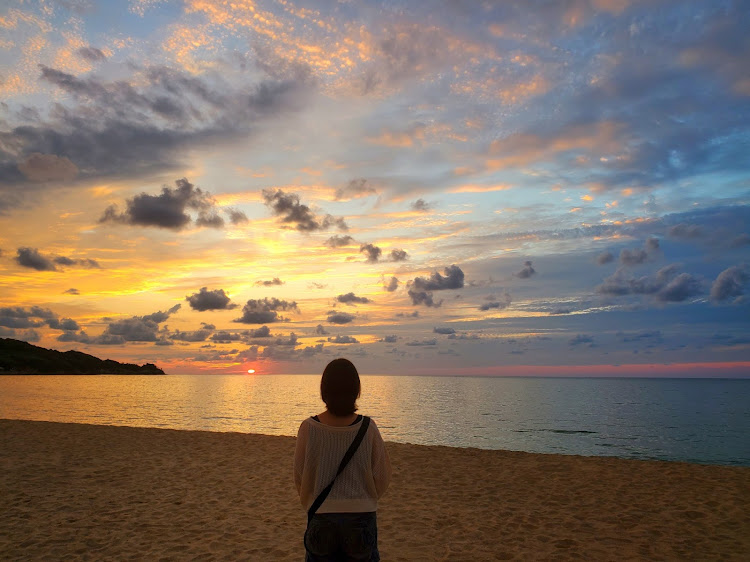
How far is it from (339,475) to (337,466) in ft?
0.22

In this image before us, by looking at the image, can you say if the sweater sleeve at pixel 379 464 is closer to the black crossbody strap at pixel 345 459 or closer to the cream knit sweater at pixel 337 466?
the cream knit sweater at pixel 337 466

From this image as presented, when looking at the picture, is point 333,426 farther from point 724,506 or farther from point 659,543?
point 724,506

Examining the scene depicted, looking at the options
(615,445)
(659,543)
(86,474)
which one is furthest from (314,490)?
(615,445)

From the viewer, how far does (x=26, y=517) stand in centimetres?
1073

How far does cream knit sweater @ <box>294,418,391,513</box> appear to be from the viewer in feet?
12.4

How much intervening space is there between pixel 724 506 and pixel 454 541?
699 cm

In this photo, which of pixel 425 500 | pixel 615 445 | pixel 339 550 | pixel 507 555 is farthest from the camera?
pixel 615 445

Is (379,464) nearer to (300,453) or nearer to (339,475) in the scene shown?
(339,475)

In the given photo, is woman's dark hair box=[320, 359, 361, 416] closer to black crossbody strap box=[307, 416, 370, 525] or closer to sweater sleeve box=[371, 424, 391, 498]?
black crossbody strap box=[307, 416, 370, 525]

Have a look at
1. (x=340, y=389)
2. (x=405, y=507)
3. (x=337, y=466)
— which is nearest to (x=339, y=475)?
(x=337, y=466)

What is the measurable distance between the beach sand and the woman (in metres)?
5.87

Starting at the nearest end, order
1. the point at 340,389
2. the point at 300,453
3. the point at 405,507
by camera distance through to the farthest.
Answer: the point at 340,389
the point at 300,453
the point at 405,507

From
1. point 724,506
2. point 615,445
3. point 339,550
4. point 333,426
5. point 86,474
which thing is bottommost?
point 615,445

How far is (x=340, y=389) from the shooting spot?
12.4 ft
